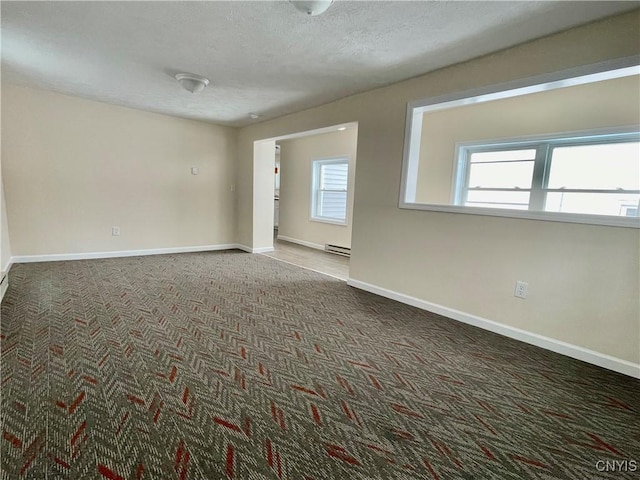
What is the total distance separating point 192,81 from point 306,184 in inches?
149

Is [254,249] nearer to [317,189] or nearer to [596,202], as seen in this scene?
[317,189]

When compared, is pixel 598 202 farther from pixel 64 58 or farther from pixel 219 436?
pixel 64 58

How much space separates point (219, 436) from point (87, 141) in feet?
15.8

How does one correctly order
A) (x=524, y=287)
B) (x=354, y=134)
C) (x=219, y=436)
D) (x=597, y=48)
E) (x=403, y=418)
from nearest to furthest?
(x=219, y=436), (x=403, y=418), (x=597, y=48), (x=524, y=287), (x=354, y=134)

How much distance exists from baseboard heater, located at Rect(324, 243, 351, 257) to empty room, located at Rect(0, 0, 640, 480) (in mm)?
929

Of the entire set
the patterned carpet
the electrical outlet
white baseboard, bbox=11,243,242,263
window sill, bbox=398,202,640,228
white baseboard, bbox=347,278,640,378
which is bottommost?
the patterned carpet

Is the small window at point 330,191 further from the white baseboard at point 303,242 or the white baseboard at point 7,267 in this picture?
the white baseboard at point 7,267

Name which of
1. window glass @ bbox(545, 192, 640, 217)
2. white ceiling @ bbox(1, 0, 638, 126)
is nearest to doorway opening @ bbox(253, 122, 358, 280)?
white ceiling @ bbox(1, 0, 638, 126)

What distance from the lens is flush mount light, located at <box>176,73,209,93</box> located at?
317 centimetres

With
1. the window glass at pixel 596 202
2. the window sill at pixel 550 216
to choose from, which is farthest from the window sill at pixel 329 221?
the window glass at pixel 596 202

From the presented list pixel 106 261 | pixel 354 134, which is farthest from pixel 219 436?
pixel 354 134

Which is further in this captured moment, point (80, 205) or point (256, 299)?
point (80, 205)

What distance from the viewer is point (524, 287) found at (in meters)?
2.54

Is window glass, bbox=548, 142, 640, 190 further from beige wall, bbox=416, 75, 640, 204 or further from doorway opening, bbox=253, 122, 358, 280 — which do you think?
doorway opening, bbox=253, 122, 358, 280
